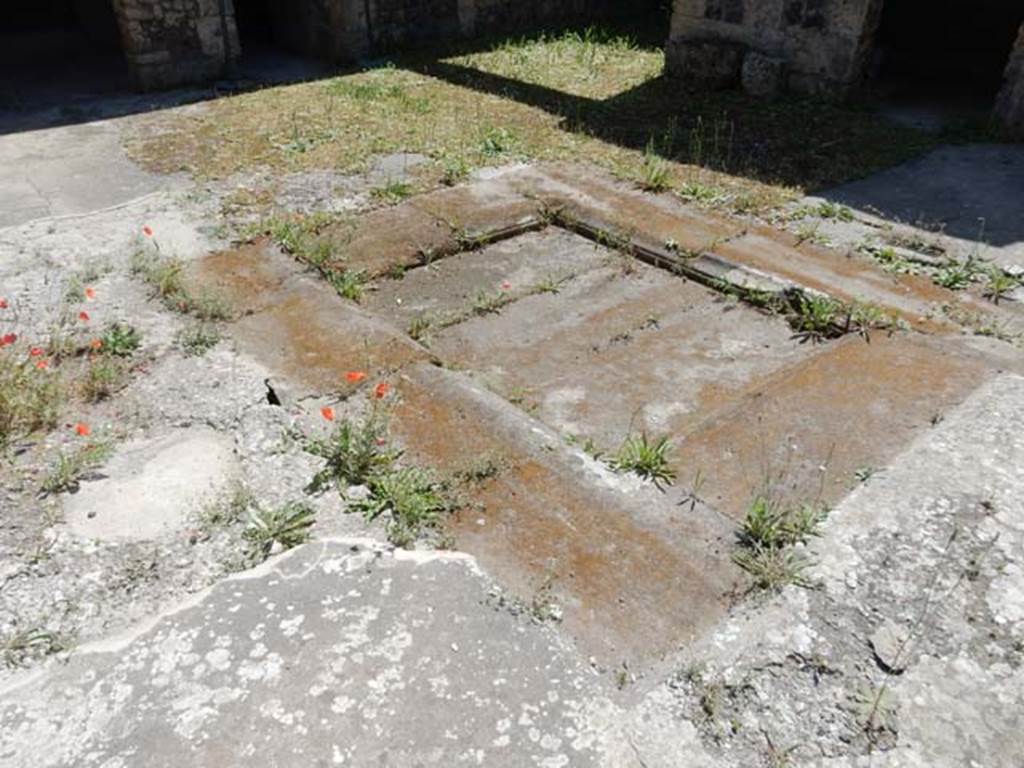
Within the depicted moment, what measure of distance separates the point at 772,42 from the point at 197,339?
266 inches

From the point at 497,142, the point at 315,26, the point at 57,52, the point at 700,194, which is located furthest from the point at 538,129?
the point at 57,52

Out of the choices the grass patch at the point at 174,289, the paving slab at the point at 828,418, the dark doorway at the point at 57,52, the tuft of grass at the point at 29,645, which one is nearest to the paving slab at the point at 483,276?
the grass patch at the point at 174,289

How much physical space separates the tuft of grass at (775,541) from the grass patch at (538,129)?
3.49m

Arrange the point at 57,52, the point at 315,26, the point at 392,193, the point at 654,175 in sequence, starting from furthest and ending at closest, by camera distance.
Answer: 1. the point at 57,52
2. the point at 315,26
3. the point at 654,175
4. the point at 392,193

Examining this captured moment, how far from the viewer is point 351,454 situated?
3.35 m

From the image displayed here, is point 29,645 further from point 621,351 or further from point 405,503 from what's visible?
point 621,351

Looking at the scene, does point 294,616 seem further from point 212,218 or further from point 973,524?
point 212,218

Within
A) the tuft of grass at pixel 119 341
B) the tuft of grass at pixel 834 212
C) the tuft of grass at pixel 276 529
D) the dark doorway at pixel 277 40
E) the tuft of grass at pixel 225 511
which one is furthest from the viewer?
the dark doorway at pixel 277 40

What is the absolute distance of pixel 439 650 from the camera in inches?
101

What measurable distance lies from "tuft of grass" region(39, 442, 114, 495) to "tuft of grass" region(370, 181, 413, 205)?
10.3 ft

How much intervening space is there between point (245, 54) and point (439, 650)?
985cm

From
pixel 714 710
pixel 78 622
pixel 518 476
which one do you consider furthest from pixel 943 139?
pixel 78 622

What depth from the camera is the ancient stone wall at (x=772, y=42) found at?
26.2 feet

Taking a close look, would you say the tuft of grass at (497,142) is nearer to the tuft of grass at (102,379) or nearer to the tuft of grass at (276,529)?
the tuft of grass at (102,379)
